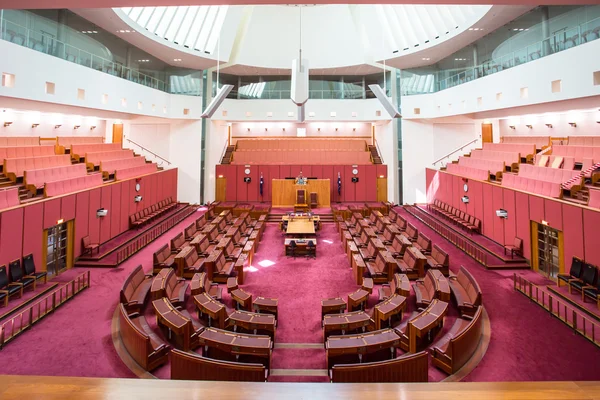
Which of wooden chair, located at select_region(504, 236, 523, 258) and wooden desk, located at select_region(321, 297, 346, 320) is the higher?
wooden chair, located at select_region(504, 236, 523, 258)

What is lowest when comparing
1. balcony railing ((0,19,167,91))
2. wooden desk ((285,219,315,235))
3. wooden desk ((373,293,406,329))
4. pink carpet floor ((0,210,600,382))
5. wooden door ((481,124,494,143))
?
pink carpet floor ((0,210,600,382))

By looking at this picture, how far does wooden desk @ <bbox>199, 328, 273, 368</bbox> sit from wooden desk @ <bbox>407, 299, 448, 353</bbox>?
2583 mm

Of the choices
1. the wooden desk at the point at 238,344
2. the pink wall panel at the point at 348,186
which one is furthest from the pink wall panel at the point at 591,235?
the pink wall panel at the point at 348,186

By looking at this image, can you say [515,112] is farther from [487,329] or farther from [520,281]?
[487,329]

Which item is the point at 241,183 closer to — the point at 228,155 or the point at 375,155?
the point at 228,155

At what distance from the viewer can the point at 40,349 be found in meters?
6.35

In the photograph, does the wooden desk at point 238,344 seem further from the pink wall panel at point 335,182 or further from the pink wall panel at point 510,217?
the pink wall panel at point 335,182

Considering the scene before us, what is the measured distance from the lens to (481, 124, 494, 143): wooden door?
19978 mm

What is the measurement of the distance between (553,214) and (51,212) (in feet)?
49.3

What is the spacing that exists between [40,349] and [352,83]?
24671mm

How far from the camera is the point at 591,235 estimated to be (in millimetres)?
8664

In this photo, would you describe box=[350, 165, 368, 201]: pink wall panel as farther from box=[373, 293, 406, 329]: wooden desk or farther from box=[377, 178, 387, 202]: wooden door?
box=[373, 293, 406, 329]: wooden desk

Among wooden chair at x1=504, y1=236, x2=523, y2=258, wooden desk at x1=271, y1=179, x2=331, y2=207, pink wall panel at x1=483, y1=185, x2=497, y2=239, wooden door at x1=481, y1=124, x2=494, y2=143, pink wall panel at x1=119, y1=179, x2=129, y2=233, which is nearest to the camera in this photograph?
wooden chair at x1=504, y1=236, x2=523, y2=258

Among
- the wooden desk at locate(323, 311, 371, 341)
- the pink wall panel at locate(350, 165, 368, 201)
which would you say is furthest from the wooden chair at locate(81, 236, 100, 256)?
the pink wall panel at locate(350, 165, 368, 201)
